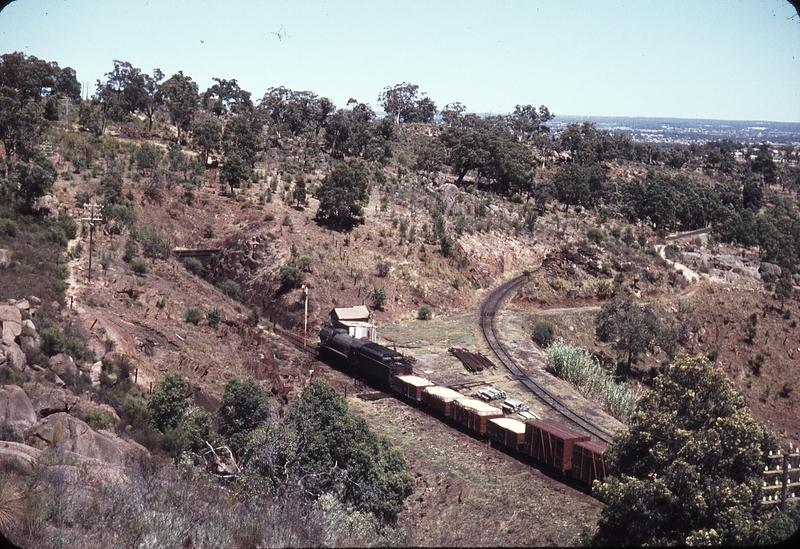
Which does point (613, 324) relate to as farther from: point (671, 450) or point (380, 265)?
point (671, 450)

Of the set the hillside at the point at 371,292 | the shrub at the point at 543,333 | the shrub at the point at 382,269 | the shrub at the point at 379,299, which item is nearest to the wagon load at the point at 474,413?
the hillside at the point at 371,292

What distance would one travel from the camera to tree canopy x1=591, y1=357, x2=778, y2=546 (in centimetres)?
1490

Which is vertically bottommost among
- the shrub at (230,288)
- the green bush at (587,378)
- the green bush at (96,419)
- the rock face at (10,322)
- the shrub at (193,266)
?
the green bush at (587,378)

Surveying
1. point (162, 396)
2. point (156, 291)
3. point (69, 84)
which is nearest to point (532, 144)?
point (69, 84)

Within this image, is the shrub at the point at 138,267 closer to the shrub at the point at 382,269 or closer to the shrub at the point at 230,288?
the shrub at the point at 230,288

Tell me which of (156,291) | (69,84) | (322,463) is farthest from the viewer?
(69,84)

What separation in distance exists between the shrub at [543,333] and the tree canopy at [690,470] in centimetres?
2331

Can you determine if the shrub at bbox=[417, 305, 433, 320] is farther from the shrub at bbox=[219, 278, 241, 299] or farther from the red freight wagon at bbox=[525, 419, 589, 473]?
the red freight wagon at bbox=[525, 419, 589, 473]

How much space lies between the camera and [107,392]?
2175 cm

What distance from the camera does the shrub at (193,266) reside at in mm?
41812

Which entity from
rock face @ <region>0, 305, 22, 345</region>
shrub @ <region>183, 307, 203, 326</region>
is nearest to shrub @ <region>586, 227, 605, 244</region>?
shrub @ <region>183, 307, 203, 326</region>

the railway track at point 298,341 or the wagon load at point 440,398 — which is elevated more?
the wagon load at point 440,398

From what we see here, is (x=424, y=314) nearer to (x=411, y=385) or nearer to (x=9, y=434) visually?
(x=411, y=385)

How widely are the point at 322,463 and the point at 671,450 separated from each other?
9230mm
